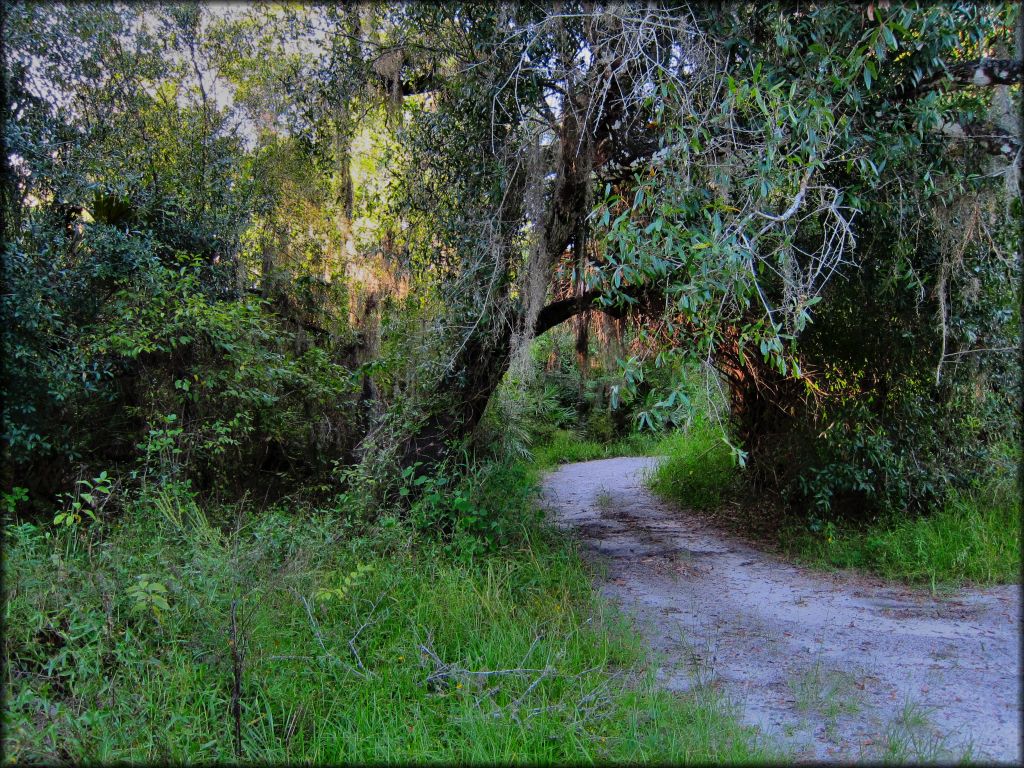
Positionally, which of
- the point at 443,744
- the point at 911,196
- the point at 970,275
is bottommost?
the point at 443,744

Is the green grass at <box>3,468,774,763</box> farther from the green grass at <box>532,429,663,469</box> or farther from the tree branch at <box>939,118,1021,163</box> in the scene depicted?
the green grass at <box>532,429,663,469</box>

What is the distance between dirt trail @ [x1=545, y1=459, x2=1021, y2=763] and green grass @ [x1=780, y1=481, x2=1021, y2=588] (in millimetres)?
264

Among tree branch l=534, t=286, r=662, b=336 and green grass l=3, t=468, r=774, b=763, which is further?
tree branch l=534, t=286, r=662, b=336

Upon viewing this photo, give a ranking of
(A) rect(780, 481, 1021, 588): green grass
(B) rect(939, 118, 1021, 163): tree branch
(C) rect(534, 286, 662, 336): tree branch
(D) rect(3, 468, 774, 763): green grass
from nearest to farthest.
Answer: (D) rect(3, 468, 774, 763): green grass → (B) rect(939, 118, 1021, 163): tree branch → (A) rect(780, 481, 1021, 588): green grass → (C) rect(534, 286, 662, 336): tree branch

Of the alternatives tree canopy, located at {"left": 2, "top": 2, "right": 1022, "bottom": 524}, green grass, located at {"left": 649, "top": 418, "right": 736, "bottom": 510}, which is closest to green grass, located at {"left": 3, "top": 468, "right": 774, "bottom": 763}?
tree canopy, located at {"left": 2, "top": 2, "right": 1022, "bottom": 524}

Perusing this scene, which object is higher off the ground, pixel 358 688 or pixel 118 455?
pixel 118 455

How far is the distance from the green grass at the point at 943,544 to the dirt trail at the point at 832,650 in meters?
0.26

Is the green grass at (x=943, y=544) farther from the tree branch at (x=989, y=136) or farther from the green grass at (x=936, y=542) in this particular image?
the tree branch at (x=989, y=136)

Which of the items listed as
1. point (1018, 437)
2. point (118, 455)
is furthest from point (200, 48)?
point (1018, 437)

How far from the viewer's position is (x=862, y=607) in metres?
4.52

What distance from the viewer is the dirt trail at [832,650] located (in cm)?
275

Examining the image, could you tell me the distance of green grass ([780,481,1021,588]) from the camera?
16.1 feet

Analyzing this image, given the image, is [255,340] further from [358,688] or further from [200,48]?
[358,688]

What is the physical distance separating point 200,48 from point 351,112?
231 cm
